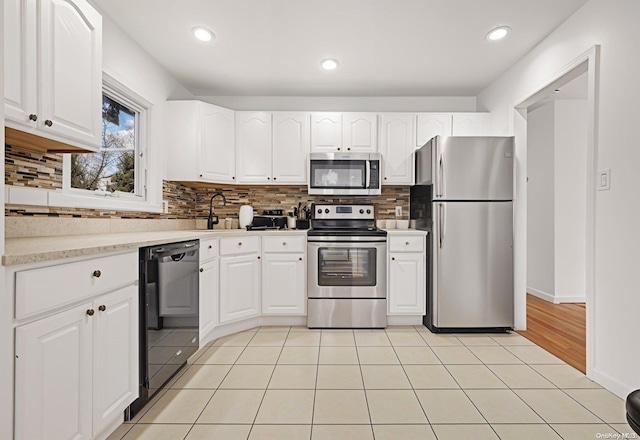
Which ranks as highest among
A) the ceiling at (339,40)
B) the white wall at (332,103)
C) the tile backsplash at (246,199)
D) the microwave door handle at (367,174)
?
the ceiling at (339,40)

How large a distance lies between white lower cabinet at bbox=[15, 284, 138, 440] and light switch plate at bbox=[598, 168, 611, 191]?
108 inches

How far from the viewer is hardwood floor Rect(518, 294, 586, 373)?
2.56 metres

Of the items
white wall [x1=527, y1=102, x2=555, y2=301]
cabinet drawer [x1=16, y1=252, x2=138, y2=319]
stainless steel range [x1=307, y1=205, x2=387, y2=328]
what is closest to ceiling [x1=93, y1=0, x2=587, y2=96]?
white wall [x1=527, y1=102, x2=555, y2=301]

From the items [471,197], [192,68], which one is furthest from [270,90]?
[471,197]

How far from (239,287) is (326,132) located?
5.93 ft

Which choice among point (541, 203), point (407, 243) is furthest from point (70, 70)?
point (541, 203)

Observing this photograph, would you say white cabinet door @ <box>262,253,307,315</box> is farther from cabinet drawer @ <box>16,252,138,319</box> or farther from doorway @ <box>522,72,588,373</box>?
doorway @ <box>522,72,588,373</box>

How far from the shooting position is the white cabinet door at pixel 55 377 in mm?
1060

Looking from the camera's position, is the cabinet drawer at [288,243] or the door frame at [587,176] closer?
the door frame at [587,176]

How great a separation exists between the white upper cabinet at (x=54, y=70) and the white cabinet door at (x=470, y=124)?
3173 millimetres

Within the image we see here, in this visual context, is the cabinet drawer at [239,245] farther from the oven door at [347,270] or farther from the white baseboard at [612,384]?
the white baseboard at [612,384]

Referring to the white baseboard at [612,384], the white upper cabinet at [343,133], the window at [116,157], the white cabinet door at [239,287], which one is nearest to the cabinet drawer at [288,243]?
the white cabinet door at [239,287]

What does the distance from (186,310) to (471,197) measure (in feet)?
8.14

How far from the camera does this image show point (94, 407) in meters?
1.38
